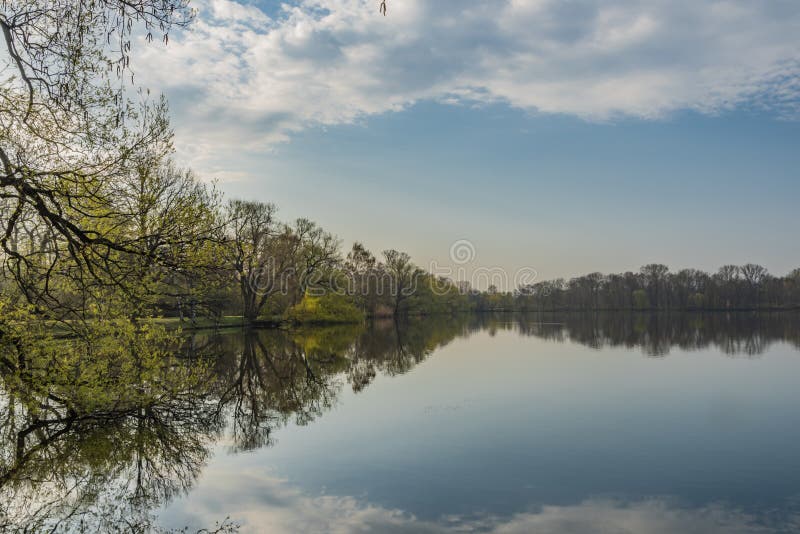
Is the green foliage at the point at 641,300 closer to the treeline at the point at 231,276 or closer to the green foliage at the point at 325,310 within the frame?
the treeline at the point at 231,276

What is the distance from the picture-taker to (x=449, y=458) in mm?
9672

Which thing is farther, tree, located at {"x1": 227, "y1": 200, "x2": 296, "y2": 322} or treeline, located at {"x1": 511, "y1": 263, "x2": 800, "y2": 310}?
treeline, located at {"x1": 511, "y1": 263, "x2": 800, "y2": 310}

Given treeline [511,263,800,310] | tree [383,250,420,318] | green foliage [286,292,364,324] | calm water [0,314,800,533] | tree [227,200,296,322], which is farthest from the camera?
treeline [511,263,800,310]

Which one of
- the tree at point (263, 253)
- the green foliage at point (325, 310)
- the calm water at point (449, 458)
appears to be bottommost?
the calm water at point (449, 458)

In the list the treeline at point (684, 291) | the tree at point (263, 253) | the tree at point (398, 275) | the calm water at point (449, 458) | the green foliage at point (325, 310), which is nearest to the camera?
the calm water at point (449, 458)

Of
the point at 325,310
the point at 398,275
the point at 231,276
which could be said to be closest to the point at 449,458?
the point at 231,276

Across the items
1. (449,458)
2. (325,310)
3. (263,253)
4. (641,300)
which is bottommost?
(449,458)

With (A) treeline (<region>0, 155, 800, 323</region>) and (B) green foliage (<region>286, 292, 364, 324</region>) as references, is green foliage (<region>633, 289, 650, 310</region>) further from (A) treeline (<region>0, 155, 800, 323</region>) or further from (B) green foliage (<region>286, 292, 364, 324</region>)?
(B) green foliage (<region>286, 292, 364, 324</region>)

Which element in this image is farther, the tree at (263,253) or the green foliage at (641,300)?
the green foliage at (641,300)

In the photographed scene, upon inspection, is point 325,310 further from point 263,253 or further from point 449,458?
point 449,458

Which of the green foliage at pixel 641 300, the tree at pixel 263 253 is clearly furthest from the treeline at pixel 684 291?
the tree at pixel 263 253

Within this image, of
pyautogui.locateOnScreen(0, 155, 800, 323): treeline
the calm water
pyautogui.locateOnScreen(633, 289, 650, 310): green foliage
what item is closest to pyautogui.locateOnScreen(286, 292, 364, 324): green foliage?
pyautogui.locateOnScreen(0, 155, 800, 323): treeline

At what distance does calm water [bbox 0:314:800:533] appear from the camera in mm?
7082

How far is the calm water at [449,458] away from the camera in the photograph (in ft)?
23.2
